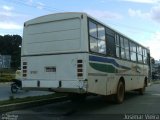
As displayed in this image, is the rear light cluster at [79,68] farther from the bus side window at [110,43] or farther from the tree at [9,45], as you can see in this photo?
the tree at [9,45]

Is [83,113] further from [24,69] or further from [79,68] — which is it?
[24,69]

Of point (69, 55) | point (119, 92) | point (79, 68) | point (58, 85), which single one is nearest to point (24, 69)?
point (58, 85)

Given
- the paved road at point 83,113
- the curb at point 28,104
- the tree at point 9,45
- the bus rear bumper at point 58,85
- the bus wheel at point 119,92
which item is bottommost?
the paved road at point 83,113

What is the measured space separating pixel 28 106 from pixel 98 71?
2.93m

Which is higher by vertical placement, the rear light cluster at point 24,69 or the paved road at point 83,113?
the rear light cluster at point 24,69

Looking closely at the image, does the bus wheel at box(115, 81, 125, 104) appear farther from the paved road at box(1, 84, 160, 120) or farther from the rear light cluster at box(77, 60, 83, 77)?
the rear light cluster at box(77, 60, 83, 77)

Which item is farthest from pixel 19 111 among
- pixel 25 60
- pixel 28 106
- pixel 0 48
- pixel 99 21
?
pixel 0 48

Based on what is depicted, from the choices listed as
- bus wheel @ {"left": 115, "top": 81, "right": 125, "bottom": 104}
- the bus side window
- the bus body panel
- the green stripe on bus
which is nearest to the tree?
bus wheel @ {"left": 115, "top": 81, "right": 125, "bottom": 104}

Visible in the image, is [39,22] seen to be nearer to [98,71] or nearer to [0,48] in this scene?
[98,71]

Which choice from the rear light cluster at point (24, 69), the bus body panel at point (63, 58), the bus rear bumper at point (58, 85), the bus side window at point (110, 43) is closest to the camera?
the bus rear bumper at point (58, 85)

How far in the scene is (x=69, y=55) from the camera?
45.3ft

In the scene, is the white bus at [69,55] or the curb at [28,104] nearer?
the curb at [28,104]

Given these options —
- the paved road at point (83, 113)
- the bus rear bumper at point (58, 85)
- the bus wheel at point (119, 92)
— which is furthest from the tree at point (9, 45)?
the bus rear bumper at point (58, 85)

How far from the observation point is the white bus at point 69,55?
13555mm
